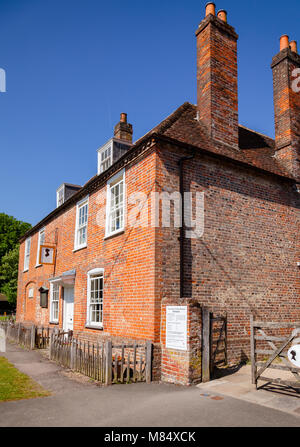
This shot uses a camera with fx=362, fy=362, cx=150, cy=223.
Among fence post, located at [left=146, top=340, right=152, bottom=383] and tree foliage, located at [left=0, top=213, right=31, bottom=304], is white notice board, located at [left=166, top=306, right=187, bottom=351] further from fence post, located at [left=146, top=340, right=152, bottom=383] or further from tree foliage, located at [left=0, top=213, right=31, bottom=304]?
tree foliage, located at [left=0, top=213, right=31, bottom=304]

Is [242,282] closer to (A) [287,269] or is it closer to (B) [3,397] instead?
(A) [287,269]

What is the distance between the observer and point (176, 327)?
332 inches

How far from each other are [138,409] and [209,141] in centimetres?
808

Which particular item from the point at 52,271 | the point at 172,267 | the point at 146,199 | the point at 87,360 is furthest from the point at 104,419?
the point at 52,271

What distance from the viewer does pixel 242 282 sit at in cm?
Answer: 1101

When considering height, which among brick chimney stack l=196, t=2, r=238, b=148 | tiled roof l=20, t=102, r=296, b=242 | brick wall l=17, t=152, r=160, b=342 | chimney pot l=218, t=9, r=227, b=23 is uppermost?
chimney pot l=218, t=9, r=227, b=23

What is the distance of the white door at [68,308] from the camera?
51.2ft

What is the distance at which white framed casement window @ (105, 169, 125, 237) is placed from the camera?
38.9ft

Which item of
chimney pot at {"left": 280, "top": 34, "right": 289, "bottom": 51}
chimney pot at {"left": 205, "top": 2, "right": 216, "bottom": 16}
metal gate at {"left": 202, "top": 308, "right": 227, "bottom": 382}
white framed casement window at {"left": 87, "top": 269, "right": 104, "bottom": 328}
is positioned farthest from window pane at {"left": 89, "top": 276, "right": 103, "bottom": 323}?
chimney pot at {"left": 280, "top": 34, "right": 289, "bottom": 51}

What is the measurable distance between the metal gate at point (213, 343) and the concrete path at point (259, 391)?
13.7 inches

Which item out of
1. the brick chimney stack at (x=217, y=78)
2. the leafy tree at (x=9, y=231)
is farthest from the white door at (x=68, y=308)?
the leafy tree at (x=9, y=231)

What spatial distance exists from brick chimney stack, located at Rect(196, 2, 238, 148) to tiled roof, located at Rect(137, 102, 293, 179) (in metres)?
0.36

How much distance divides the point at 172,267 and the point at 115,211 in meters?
3.62

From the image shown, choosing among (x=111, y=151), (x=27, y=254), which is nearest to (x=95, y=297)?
(x=111, y=151)
